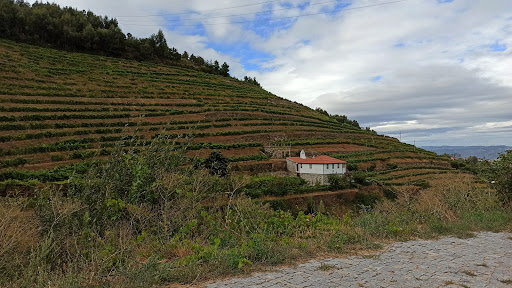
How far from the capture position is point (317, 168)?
35.6 metres

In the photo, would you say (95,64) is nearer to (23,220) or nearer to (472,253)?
(23,220)

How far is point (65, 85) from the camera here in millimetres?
43469

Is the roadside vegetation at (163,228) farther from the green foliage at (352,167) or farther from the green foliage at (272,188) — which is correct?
the green foliage at (352,167)

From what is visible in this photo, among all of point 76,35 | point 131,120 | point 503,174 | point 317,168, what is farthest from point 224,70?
point 503,174

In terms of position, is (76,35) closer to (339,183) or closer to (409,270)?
(339,183)

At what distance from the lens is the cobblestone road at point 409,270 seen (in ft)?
13.5

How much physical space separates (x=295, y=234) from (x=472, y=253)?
314 cm

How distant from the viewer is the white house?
35.3 m

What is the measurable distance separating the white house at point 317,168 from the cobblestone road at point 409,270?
2971 cm

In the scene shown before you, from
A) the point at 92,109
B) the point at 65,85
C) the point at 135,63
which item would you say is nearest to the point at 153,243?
the point at 92,109

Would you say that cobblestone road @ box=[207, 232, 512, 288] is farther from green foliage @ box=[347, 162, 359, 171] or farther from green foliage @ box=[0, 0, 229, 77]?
green foliage @ box=[0, 0, 229, 77]

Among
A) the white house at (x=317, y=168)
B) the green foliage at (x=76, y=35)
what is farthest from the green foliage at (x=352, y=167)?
the green foliage at (x=76, y=35)

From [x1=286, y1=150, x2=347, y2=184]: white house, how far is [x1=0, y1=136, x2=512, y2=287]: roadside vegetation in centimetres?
Result: 2665

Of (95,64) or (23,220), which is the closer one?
(23,220)
